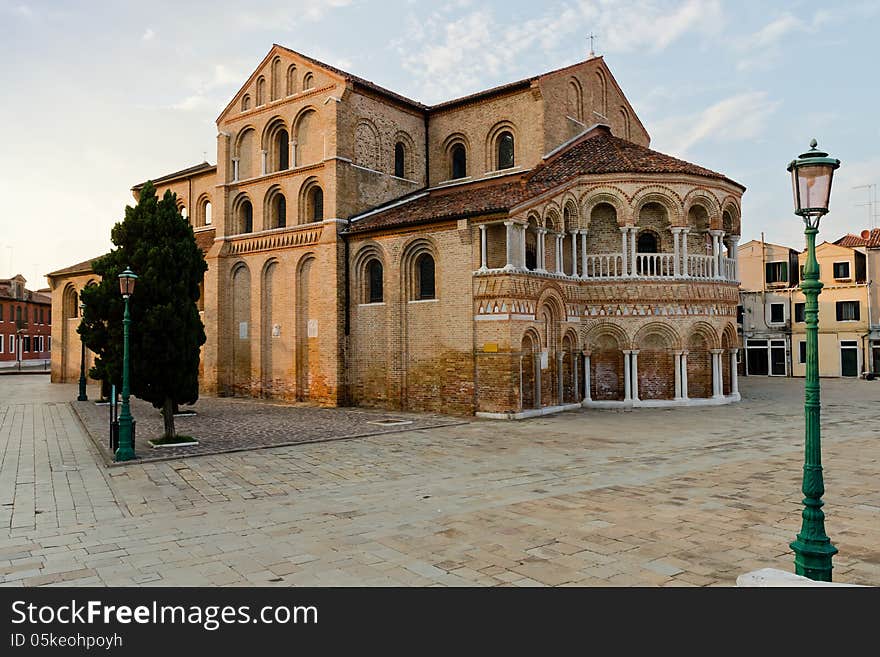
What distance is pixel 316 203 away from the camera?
25500 millimetres

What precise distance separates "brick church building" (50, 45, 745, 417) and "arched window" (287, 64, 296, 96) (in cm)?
9

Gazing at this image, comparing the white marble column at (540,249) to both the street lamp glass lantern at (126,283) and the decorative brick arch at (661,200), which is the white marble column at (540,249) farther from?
the street lamp glass lantern at (126,283)

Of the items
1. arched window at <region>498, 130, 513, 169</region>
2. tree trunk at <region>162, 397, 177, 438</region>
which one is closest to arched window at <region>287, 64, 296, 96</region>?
arched window at <region>498, 130, 513, 169</region>

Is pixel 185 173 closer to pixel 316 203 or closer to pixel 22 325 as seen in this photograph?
pixel 316 203

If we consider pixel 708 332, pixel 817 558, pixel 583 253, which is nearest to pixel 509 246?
pixel 583 253

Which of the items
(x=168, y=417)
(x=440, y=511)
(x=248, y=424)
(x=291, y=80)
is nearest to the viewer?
(x=440, y=511)

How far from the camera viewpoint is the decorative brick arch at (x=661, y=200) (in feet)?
72.6

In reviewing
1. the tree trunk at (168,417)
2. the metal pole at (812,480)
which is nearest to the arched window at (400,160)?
the tree trunk at (168,417)

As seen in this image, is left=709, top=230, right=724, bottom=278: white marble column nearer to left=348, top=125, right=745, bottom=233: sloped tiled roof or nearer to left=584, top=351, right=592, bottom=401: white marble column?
left=348, top=125, right=745, bottom=233: sloped tiled roof

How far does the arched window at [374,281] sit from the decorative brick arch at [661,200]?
9069mm

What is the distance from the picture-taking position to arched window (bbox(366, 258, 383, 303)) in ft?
77.0

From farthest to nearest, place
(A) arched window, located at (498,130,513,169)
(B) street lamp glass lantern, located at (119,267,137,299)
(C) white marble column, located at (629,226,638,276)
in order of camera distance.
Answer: (A) arched window, located at (498,130,513,169) → (C) white marble column, located at (629,226,638,276) → (B) street lamp glass lantern, located at (119,267,137,299)

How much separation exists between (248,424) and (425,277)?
7597 mm

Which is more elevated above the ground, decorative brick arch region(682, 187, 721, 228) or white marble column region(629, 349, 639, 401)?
decorative brick arch region(682, 187, 721, 228)
